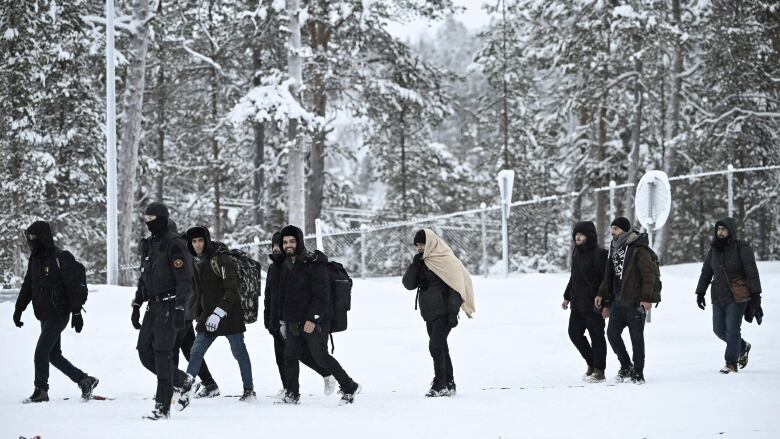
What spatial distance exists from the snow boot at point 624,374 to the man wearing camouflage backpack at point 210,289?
4.20 meters

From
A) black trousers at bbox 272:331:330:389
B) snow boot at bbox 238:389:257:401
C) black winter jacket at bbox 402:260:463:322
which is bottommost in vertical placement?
snow boot at bbox 238:389:257:401

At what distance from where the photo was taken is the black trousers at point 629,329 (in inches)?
397

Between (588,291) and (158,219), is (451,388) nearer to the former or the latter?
(588,291)

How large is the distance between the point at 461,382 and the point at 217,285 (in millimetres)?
3529

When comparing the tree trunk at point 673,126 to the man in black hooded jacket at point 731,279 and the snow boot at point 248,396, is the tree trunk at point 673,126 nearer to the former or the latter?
the man in black hooded jacket at point 731,279

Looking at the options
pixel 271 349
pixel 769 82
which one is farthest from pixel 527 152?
pixel 271 349

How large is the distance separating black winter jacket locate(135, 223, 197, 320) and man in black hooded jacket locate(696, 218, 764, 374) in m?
5.98

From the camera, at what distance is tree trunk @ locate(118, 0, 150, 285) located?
22031 mm

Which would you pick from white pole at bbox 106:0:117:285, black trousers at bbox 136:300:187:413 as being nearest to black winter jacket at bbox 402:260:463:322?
black trousers at bbox 136:300:187:413

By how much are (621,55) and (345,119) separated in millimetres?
8298

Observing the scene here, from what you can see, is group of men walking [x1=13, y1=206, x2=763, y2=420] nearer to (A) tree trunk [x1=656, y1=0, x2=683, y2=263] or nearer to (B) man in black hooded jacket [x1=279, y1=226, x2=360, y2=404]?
(B) man in black hooded jacket [x1=279, y1=226, x2=360, y2=404]

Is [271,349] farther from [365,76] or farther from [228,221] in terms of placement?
[228,221]

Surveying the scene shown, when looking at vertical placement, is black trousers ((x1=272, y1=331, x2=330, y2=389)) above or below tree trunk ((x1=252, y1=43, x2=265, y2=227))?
below

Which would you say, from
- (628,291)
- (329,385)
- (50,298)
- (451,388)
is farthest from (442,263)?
(50,298)
